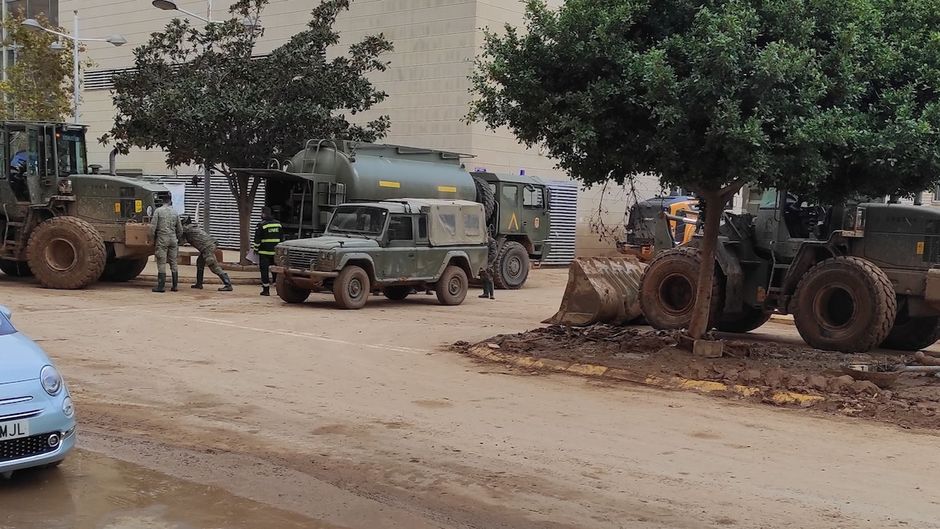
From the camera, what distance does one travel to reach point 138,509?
5637 millimetres

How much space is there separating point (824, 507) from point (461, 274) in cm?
1302

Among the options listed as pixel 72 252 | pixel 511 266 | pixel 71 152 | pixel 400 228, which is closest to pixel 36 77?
pixel 71 152

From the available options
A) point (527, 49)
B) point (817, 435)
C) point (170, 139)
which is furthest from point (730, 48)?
point (170, 139)

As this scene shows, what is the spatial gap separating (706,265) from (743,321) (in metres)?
3.80

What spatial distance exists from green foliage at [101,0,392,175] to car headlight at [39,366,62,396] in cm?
1668

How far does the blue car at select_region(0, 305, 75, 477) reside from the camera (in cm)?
565

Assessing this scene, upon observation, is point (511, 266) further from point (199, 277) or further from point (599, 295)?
point (599, 295)

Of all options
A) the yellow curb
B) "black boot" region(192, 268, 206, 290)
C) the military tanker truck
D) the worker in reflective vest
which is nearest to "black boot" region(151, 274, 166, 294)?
"black boot" region(192, 268, 206, 290)

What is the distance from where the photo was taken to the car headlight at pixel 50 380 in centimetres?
589

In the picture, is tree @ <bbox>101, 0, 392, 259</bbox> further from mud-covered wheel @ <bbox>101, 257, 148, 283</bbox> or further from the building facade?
the building facade

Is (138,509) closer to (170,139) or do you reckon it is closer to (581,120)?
(581,120)

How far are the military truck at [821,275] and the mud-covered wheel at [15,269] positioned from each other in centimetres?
1371

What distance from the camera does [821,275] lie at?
12.5 m

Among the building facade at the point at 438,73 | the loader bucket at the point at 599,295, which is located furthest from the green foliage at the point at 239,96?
the loader bucket at the point at 599,295
